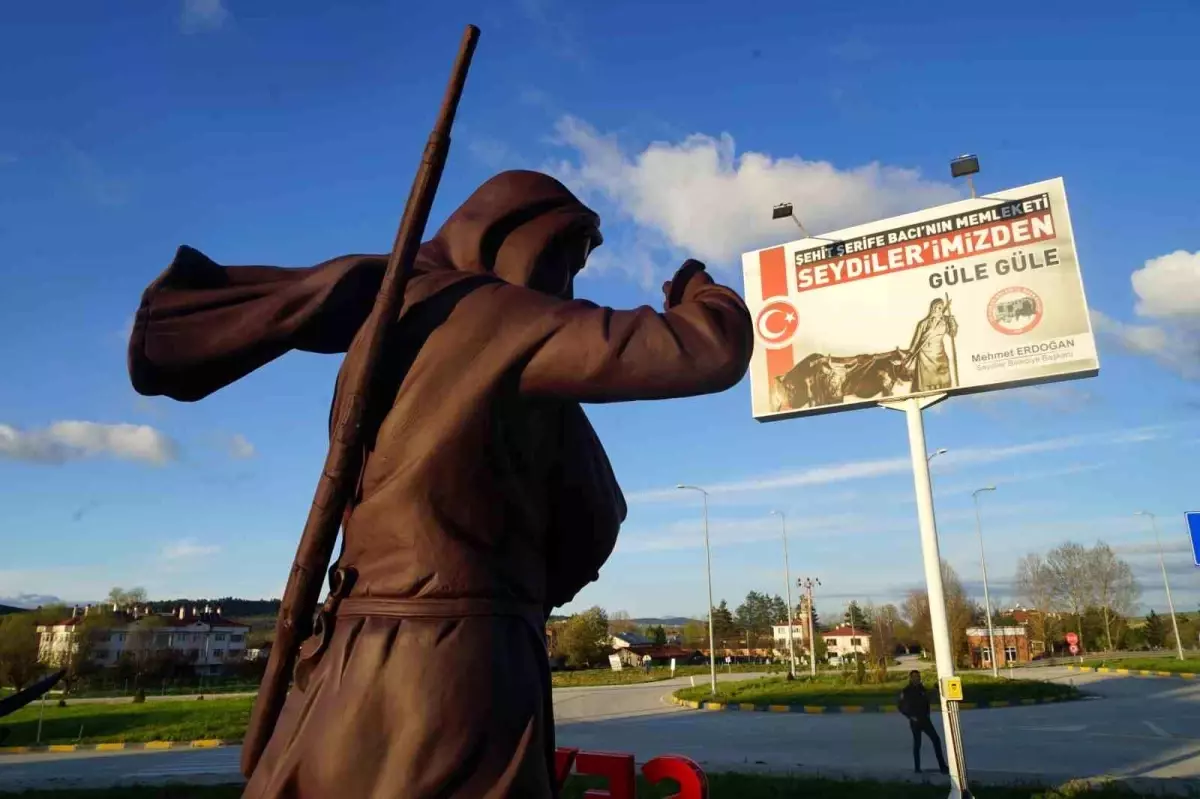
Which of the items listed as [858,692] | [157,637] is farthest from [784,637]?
[858,692]

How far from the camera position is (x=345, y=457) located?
202 cm

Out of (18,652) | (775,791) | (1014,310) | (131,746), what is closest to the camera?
(775,791)

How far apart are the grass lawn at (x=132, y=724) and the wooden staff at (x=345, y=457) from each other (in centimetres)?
1992

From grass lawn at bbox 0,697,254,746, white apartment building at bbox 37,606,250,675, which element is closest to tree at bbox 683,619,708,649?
white apartment building at bbox 37,606,250,675

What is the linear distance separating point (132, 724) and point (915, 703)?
20.6 meters

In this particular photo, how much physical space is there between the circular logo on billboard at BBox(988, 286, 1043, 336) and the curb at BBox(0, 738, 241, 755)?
18233 mm

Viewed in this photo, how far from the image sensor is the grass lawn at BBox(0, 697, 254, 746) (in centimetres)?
2080

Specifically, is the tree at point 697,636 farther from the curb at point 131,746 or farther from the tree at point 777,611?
the curb at point 131,746

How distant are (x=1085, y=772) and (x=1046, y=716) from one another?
9165mm

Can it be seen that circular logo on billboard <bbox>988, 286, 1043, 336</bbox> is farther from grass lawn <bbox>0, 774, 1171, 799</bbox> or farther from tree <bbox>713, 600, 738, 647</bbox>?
tree <bbox>713, 600, 738, 647</bbox>

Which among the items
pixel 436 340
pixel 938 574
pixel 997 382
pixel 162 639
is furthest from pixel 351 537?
pixel 162 639

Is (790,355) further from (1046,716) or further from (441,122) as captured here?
(441,122)

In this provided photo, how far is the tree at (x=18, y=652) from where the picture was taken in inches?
1362

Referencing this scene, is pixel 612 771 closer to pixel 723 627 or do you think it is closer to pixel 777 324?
pixel 777 324
